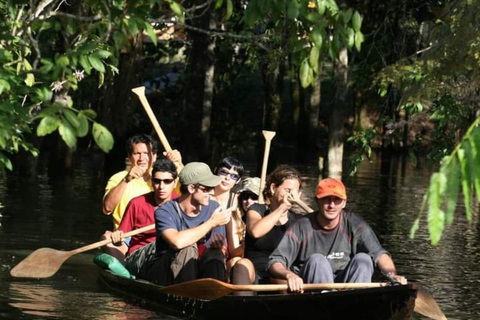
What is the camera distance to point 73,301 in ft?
43.9

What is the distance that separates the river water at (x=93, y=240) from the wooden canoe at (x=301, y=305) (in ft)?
0.83

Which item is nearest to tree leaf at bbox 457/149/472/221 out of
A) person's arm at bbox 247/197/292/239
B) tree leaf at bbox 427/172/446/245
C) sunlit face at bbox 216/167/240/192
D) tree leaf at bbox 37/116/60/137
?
tree leaf at bbox 427/172/446/245

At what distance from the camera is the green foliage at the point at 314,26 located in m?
8.47

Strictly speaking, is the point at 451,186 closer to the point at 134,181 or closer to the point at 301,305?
the point at 301,305

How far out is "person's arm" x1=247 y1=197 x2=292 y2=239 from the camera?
11570 millimetres

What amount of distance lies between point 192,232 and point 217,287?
59cm

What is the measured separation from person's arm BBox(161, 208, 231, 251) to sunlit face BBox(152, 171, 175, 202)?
1131 millimetres

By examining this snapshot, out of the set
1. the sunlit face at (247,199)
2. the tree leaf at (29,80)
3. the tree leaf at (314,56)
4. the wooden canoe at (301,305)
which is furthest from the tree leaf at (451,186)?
the sunlit face at (247,199)

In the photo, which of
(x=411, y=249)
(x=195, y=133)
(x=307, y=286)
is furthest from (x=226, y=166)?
(x=195, y=133)

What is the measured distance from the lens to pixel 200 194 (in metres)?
11.8

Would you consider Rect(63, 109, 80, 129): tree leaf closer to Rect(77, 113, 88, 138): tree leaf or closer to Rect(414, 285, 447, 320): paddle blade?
Rect(77, 113, 88, 138): tree leaf

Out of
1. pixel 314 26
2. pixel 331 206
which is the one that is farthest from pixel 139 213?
pixel 314 26

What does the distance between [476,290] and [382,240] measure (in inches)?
202

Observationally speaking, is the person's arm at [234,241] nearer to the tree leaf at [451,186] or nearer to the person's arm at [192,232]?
the person's arm at [192,232]
